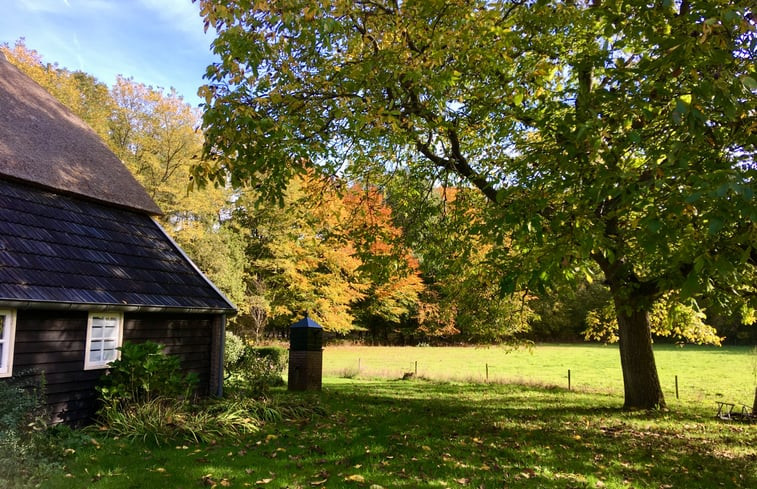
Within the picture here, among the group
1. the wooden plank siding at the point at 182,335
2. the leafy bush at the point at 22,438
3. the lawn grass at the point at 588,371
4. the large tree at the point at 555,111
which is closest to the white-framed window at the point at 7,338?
the leafy bush at the point at 22,438

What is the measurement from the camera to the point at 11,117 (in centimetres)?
1017

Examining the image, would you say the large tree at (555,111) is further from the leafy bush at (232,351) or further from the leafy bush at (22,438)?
the leafy bush at (232,351)

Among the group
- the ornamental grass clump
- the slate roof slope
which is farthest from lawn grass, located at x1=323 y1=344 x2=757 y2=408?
the slate roof slope

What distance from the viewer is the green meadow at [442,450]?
5.86 m

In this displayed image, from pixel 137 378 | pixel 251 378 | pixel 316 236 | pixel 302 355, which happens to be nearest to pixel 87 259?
pixel 137 378

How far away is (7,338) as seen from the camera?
737 cm

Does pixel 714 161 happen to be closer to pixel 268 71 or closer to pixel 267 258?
pixel 268 71

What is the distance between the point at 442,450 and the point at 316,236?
21056mm

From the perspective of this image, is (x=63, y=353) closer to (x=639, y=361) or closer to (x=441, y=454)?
(x=441, y=454)

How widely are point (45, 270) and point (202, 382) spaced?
422 centimetres

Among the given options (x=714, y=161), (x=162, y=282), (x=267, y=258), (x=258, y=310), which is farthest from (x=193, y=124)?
(x=714, y=161)

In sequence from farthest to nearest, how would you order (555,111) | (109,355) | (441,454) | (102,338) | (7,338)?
(109,355)
(102,338)
(555,111)
(7,338)
(441,454)

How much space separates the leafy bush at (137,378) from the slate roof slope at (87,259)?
2.95 ft

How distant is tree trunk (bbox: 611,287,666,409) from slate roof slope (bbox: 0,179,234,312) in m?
9.26
